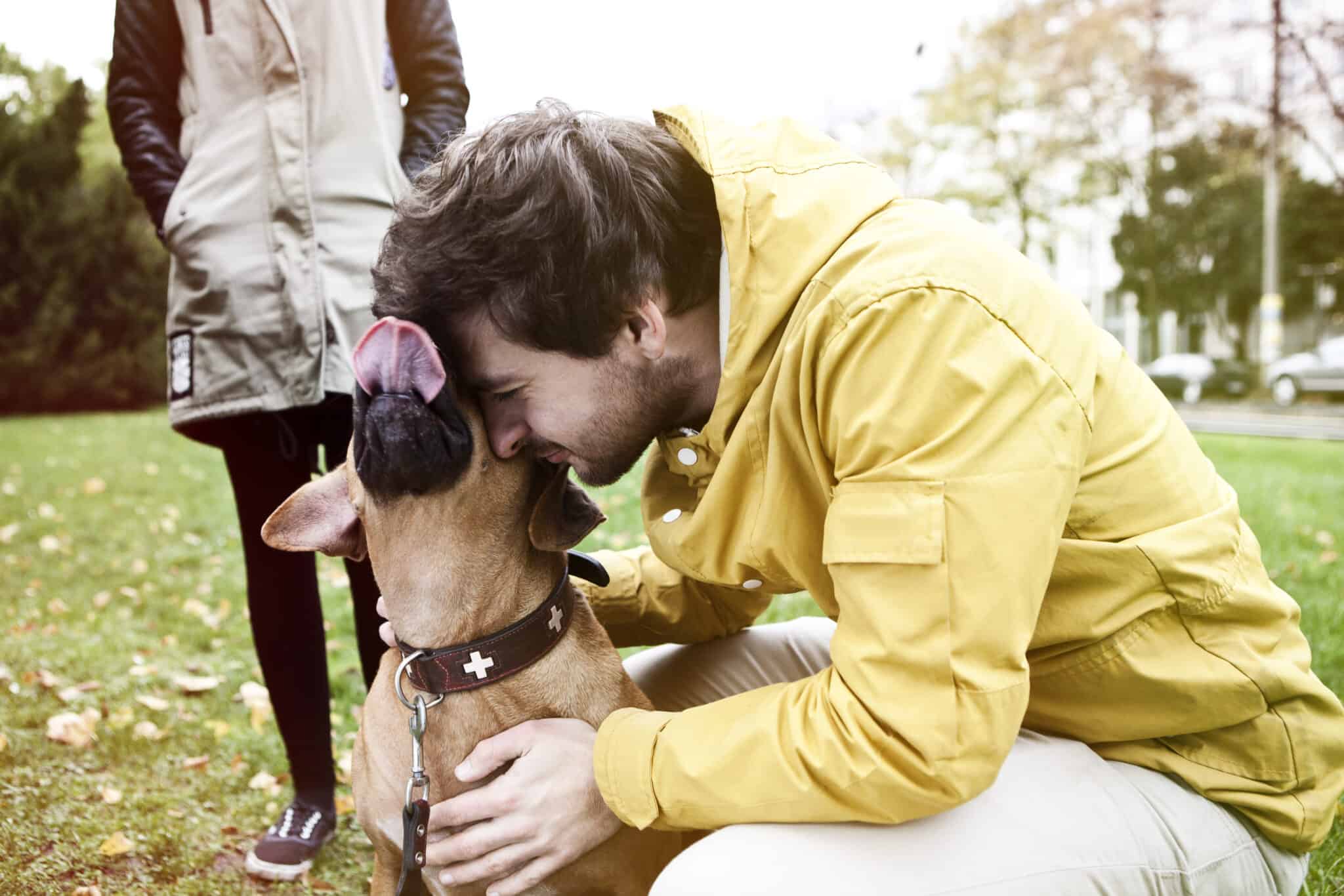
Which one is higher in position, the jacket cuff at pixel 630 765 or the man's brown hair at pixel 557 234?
the man's brown hair at pixel 557 234

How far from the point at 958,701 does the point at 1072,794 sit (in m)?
0.47

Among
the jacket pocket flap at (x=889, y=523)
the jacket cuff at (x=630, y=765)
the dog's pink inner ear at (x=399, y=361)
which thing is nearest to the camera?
the jacket pocket flap at (x=889, y=523)

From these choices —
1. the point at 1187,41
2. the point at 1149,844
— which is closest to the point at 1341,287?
the point at 1187,41

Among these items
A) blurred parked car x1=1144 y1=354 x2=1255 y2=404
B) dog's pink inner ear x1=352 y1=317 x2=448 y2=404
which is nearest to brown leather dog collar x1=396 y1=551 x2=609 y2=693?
dog's pink inner ear x1=352 y1=317 x2=448 y2=404

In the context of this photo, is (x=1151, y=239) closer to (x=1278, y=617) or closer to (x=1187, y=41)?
(x=1187, y=41)

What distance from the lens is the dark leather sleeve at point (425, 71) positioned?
3016 mm

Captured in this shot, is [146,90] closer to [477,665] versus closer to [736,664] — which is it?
[477,665]

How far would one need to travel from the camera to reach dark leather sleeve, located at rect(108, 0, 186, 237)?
2.84 m

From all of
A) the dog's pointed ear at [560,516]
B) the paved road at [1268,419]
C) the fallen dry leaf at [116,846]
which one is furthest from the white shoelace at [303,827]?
the paved road at [1268,419]

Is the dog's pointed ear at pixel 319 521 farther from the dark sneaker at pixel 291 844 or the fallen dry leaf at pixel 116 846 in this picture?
the fallen dry leaf at pixel 116 846

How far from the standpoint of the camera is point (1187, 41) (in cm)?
2239

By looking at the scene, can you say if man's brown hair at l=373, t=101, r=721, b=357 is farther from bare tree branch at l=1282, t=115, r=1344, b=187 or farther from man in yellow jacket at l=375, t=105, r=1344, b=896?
bare tree branch at l=1282, t=115, r=1344, b=187

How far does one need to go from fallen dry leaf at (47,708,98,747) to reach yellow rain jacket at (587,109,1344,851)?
2805 mm

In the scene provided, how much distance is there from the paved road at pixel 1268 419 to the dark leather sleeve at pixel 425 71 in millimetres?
10086
